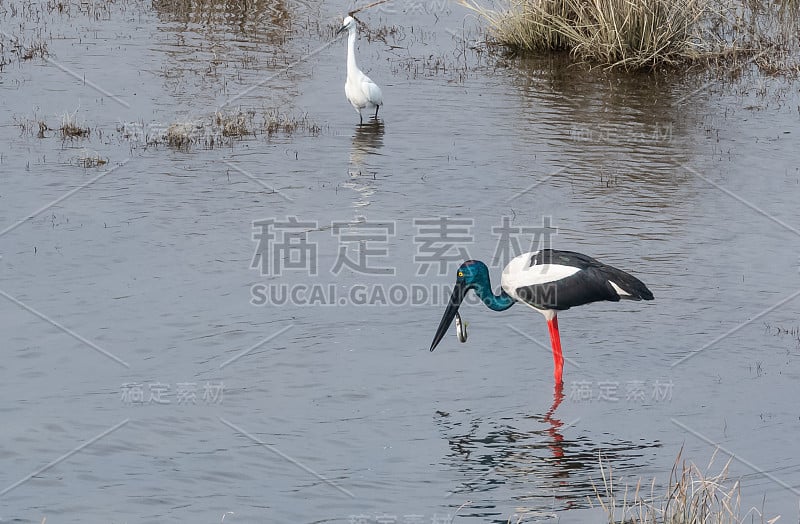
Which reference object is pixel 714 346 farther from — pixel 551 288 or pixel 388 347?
pixel 388 347

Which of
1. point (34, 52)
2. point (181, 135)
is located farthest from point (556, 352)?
point (34, 52)

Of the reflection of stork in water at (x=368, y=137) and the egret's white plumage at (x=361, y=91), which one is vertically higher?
the egret's white plumage at (x=361, y=91)

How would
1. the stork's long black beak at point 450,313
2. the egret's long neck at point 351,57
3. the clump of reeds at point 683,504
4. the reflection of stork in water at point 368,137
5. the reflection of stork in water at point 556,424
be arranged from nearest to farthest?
the clump of reeds at point 683,504 → the reflection of stork in water at point 556,424 → the stork's long black beak at point 450,313 → the reflection of stork in water at point 368,137 → the egret's long neck at point 351,57

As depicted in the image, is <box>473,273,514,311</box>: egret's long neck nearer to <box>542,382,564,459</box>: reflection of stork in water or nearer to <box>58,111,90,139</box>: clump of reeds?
<box>542,382,564,459</box>: reflection of stork in water

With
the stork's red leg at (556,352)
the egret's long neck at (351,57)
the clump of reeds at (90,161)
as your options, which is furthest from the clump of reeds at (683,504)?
the egret's long neck at (351,57)

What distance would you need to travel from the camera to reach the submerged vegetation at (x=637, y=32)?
16.1 meters

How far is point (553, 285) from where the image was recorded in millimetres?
8445

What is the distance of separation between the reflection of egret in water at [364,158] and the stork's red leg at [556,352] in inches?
142

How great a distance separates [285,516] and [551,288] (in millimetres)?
2960

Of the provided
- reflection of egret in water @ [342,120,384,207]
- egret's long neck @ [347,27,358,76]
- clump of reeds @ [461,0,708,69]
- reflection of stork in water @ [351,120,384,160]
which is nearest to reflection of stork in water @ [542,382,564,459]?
reflection of egret in water @ [342,120,384,207]

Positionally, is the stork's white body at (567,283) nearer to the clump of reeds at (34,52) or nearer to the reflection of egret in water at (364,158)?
the reflection of egret in water at (364,158)

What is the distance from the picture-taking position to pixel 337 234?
10992 millimetres

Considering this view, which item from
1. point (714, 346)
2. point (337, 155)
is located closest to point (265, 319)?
point (714, 346)

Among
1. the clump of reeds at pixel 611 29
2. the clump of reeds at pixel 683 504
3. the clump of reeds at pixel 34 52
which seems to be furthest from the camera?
the clump of reeds at pixel 34 52
